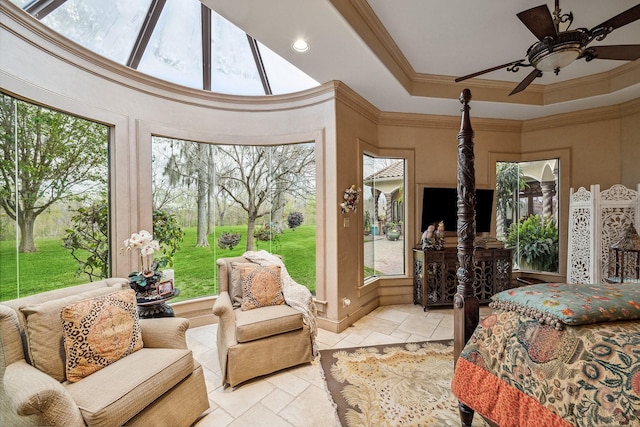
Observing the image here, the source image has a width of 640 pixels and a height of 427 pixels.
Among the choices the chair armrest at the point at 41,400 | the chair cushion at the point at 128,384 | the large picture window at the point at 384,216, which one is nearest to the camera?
the chair armrest at the point at 41,400

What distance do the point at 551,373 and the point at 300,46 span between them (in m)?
2.77

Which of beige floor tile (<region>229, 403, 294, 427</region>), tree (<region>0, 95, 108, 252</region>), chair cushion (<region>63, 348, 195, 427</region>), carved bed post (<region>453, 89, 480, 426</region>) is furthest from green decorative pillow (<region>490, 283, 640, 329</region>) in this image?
tree (<region>0, 95, 108, 252</region>)

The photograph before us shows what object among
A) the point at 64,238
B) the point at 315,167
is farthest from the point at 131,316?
the point at 315,167

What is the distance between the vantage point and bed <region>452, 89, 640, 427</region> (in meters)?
0.94

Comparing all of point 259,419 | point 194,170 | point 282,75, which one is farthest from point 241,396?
point 282,75

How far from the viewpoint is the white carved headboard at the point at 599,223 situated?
9.82 feet

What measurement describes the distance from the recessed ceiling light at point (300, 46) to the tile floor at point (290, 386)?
9.59ft

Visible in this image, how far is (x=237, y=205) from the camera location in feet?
11.1

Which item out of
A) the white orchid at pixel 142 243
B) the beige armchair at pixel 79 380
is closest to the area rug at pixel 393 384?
the beige armchair at pixel 79 380

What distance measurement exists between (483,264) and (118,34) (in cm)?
525

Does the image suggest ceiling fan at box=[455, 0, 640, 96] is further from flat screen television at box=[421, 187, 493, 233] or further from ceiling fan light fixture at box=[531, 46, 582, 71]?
flat screen television at box=[421, 187, 493, 233]

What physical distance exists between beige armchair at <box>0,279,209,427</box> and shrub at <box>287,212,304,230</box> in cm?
191

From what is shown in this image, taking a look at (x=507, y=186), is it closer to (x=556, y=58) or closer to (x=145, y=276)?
(x=556, y=58)

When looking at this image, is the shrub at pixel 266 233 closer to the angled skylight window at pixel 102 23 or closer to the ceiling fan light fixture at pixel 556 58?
the angled skylight window at pixel 102 23
